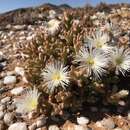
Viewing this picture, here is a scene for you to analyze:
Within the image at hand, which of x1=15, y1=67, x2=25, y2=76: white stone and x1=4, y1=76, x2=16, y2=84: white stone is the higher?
x1=15, y1=67, x2=25, y2=76: white stone

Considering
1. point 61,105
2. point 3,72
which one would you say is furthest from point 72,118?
point 3,72

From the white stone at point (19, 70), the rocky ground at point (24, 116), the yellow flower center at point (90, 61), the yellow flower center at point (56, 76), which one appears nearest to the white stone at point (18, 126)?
the rocky ground at point (24, 116)

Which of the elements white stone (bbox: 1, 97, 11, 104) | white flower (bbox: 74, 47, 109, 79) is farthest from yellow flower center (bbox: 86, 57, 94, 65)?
white stone (bbox: 1, 97, 11, 104)

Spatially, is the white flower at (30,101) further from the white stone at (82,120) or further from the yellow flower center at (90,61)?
the yellow flower center at (90,61)

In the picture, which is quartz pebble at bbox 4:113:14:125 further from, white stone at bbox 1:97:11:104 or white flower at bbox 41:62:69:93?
white flower at bbox 41:62:69:93

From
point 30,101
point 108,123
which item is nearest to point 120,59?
point 108,123

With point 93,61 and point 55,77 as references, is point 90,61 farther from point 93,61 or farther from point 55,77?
point 55,77
